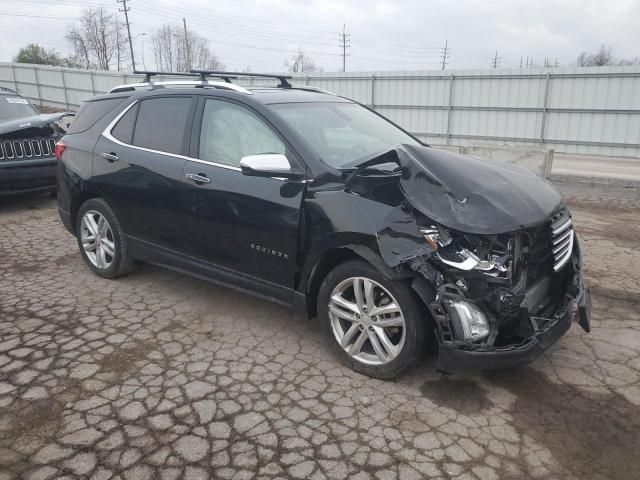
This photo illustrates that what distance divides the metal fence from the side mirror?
913cm

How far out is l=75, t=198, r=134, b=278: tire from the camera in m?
4.80

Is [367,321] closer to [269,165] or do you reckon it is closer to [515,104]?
[269,165]

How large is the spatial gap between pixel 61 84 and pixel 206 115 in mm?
25506

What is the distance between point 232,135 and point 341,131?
0.82m

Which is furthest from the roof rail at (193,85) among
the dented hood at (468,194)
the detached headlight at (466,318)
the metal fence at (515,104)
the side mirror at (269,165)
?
the metal fence at (515,104)

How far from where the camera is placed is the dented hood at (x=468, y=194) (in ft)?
9.46

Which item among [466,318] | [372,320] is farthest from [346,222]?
[466,318]

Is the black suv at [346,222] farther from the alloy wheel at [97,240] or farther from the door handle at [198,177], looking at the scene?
the alloy wheel at [97,240]

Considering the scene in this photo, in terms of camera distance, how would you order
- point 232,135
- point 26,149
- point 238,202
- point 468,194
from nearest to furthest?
1. point 468,194
2. point 238,202
3. point 232,135
4. point 26,149

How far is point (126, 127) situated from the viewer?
4688mm

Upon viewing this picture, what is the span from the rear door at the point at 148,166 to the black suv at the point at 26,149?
11.0ft

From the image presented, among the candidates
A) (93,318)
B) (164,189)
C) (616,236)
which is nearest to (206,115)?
(164,189)

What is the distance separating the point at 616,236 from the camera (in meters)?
6.39

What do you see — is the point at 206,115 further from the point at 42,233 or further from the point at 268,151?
the point at 42,233
